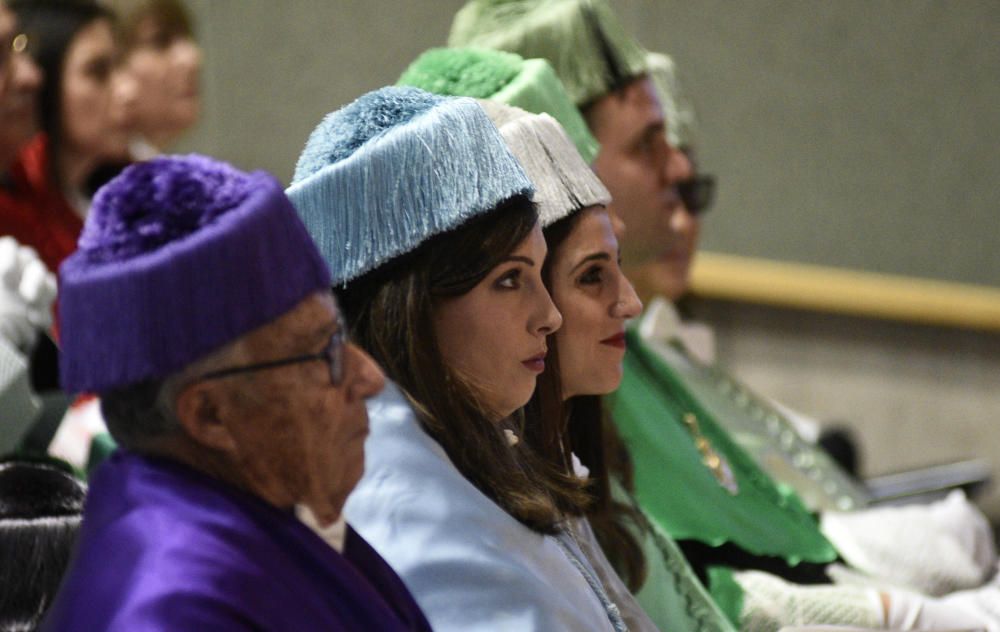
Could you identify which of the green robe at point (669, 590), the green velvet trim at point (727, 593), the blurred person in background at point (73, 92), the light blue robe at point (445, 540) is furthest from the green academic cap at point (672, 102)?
the light blue robe at point (445, 540)

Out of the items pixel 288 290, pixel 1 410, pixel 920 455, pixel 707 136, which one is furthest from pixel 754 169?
pixel 288 290

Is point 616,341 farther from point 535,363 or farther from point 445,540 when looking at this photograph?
point 445,540

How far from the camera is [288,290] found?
48.8 inches

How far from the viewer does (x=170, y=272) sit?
118cm

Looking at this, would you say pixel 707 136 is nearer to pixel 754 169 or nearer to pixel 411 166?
pixel 754 169

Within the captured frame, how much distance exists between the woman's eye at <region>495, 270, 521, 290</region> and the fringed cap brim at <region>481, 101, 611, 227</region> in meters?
0.15

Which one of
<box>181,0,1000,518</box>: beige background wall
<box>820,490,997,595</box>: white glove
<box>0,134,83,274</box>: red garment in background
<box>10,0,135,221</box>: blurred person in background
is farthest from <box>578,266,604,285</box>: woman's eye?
<box>181,0,1000,518</box>: beige background wall

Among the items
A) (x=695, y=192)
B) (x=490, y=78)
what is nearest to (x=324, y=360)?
(x=490, y=78)

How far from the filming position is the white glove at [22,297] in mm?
2229

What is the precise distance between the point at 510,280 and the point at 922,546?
1333mm

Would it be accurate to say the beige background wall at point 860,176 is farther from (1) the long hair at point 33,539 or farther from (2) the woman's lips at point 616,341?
(1) the long hair at point 33,539

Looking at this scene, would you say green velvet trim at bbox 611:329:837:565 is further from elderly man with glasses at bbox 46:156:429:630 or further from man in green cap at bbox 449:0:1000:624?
elderly man with glasses at bbox 46:156:429:630

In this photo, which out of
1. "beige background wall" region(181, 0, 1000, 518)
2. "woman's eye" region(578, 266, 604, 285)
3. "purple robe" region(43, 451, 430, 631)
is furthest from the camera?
"beige background wall" region(181, 0, 1000, 518)

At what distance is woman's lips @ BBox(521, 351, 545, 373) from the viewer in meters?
1.72
